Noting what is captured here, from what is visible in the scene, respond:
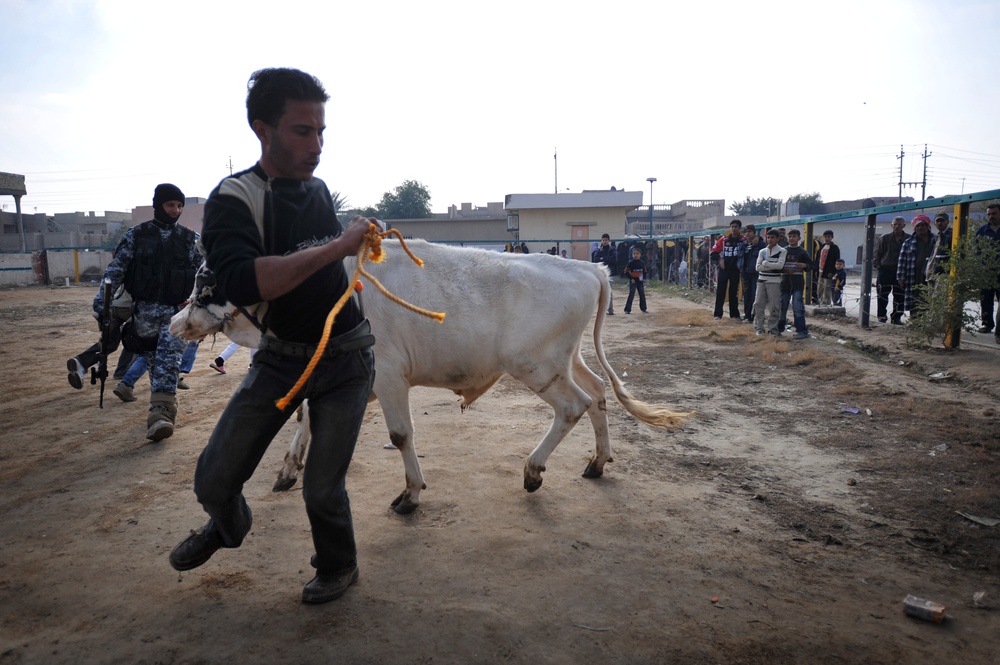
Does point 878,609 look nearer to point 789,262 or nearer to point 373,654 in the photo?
point 373,654

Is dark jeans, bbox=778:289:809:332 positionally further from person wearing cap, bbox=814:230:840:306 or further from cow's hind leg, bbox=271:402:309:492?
cow's hind leg, bbox=271:402:309:492

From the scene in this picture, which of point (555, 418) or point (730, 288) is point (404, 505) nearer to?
point (555, 418)

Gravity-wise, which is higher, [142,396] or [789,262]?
[789,262]

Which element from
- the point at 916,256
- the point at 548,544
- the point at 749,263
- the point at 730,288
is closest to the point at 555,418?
the point at 548,544

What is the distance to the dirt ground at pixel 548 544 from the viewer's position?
260cm

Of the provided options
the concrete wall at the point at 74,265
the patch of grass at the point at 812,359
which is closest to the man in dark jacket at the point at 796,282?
the patch of grass at the point at 812,359

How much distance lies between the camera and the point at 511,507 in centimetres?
394

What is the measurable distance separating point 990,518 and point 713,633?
7.04ft

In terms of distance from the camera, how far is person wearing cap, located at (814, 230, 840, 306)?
13.0m

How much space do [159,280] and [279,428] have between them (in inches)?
147

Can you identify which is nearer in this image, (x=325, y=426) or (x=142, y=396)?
(x=325, y=426)

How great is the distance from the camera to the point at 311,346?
262 centimetres

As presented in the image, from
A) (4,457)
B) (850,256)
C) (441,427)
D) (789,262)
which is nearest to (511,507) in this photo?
(441,427)

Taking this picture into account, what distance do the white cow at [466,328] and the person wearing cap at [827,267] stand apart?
10442 mm
